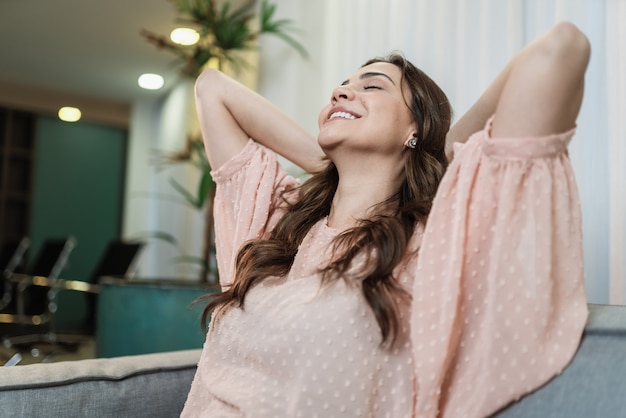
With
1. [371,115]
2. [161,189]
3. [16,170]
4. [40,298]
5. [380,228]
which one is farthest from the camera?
[16,170]

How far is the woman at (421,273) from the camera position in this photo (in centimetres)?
96

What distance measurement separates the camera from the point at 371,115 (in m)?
1.32

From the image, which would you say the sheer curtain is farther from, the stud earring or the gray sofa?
the gray sofa

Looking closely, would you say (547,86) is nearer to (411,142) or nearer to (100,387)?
(411,142)

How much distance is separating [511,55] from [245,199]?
112 centimetres

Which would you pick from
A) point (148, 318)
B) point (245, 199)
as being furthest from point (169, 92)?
point (245, 199)

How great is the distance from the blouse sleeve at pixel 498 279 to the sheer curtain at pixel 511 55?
908 mm

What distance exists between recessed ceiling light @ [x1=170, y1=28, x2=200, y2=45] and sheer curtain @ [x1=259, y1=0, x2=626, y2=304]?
1.21 m

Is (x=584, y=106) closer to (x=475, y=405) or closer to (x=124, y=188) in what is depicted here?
(x=475, y=405)

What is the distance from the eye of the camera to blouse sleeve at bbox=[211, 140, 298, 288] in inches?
56.3

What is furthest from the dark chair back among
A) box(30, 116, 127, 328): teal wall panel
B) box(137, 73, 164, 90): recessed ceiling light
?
box(30, 116, 127, 328): teal wall panel

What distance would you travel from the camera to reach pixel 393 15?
107 inches

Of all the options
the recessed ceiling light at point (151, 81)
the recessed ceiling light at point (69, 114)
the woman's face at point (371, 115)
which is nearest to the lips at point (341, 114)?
the woman's face at point (371, 115)

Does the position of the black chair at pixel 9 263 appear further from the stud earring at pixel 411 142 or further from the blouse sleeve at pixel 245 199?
the stud earring at pixel 411 142
